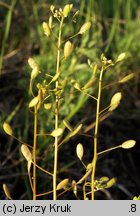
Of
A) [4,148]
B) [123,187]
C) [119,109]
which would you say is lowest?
[123,187]

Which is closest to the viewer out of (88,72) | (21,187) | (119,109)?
(21,187)

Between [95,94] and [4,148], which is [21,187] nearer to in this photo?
[4,148]

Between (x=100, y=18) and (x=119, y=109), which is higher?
(x=100, y=18)

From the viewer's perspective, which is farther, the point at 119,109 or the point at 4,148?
the point at 119,109

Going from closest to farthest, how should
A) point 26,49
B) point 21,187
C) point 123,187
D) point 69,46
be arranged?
point 69,46, point 21,187, point 123,187, point 26,49
